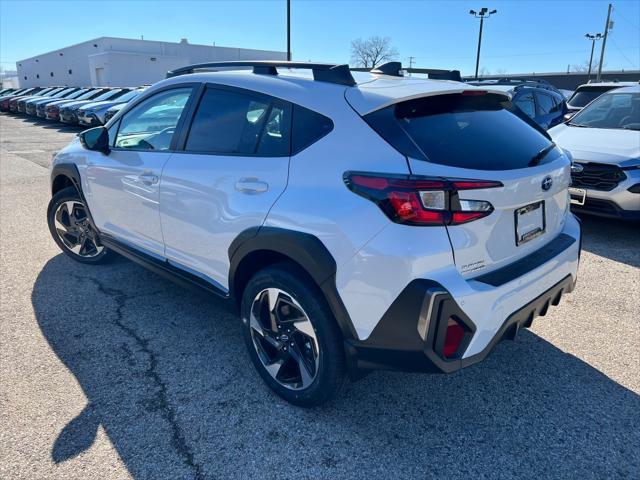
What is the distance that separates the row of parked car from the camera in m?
16.8

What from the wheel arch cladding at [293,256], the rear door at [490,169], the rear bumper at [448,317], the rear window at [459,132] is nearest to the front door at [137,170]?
the wheel arch cladding at [293,256]

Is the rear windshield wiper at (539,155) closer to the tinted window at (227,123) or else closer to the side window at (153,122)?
the tinted window at (227,123)

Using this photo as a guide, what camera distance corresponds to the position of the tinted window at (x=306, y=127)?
237 centimetres

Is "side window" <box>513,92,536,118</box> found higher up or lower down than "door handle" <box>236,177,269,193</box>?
higher up

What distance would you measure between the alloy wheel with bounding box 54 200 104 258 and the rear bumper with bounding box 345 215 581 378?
3.38 meters

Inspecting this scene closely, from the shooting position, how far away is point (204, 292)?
3.14m

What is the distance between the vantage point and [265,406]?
2.67m

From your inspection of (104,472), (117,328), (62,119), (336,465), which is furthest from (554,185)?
(62,119)

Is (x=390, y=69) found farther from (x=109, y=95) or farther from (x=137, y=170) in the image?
(x=109, y=95)

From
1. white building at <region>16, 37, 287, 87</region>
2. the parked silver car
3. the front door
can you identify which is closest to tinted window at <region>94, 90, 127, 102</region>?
the front door

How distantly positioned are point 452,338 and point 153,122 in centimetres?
271

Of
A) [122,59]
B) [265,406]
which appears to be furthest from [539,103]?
[122,59]

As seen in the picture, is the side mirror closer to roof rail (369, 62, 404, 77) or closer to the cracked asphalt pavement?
the cracked asphalt pavement

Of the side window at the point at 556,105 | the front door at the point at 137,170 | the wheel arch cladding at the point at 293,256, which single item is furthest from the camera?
the side window at the point at 556,105
